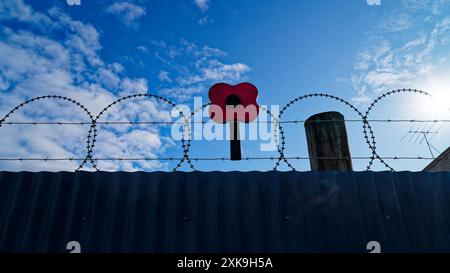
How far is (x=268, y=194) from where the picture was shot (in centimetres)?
450

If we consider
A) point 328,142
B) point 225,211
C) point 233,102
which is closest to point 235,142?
point 233,102

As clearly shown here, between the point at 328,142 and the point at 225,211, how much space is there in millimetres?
2406

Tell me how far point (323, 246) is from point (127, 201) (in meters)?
3.08

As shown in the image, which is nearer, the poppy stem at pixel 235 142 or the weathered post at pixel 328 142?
the weathered post at pixel 328 142

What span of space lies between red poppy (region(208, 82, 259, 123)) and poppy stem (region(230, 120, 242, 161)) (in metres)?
0.17

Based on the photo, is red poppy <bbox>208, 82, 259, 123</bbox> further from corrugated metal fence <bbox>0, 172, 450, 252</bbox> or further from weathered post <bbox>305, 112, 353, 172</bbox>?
corrugated metal fence <bbox>0, 172, 450, 252</bbox>

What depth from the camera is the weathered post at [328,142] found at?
515 centimetres

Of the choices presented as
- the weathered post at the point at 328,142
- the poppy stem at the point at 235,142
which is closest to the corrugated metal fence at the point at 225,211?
the weathered post at the point at 328,142

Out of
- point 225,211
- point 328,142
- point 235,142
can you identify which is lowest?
point 225,211

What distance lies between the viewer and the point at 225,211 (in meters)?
4.39

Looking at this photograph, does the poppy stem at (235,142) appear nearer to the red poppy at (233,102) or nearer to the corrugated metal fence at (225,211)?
the red poppy at (233,102)

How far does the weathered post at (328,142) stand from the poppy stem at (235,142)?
54.4 inches

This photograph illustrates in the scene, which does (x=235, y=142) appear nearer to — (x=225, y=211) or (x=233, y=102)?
(x=233, y=102)
